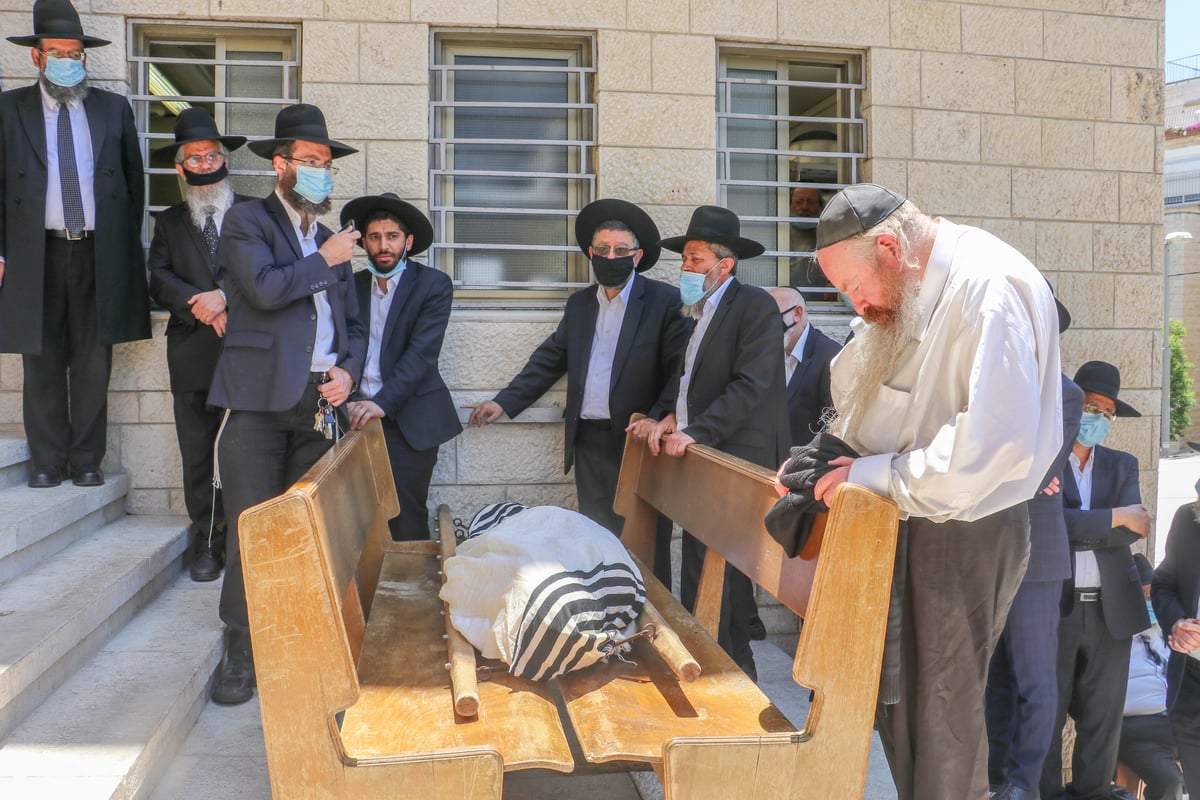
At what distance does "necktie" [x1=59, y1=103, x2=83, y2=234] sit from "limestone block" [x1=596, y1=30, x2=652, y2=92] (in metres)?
2.46

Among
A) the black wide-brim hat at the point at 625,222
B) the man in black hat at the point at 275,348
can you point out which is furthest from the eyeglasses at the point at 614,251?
the man in black hat at the point at 275,348

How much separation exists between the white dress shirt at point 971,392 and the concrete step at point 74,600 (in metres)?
2.32

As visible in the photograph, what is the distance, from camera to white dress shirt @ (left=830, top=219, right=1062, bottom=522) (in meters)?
1.97

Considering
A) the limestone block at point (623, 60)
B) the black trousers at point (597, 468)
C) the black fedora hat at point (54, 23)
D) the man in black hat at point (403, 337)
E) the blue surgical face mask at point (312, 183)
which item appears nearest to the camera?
the blue surgical face mask at point (312, 183)

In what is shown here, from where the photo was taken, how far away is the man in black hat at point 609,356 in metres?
4.54

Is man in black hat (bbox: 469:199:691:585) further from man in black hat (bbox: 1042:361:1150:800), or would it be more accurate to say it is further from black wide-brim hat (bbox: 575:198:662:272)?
man in black hat (bbox: 1042:361:1150:800)

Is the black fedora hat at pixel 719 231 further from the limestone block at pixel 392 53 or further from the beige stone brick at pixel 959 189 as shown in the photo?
the limestone block at pixel 392 53

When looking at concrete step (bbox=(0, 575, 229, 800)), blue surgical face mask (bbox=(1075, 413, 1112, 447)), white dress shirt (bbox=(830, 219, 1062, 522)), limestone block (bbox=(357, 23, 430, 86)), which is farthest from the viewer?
limestone block (bbox=(357, 23, 430, 86))

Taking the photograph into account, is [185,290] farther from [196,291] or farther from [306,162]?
[306,162]

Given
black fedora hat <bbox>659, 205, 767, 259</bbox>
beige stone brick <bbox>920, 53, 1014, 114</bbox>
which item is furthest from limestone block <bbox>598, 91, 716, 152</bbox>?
beige stone brick <bbox>920, 53, 1014, 114</bbox>

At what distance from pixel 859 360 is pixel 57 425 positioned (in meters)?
3.56

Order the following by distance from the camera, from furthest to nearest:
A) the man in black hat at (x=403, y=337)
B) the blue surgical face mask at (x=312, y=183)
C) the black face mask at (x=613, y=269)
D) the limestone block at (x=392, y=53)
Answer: the limestone block at (x=392, y=53), the black face mask at (x=613, y=269), the man in black hat at (x=403, y=337), the blue surgical face mask at (x=312, y=183)

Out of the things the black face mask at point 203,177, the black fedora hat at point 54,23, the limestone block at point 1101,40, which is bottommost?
the black face mask at point 203,177

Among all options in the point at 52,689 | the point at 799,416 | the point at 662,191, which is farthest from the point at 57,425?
the point at 799,416
